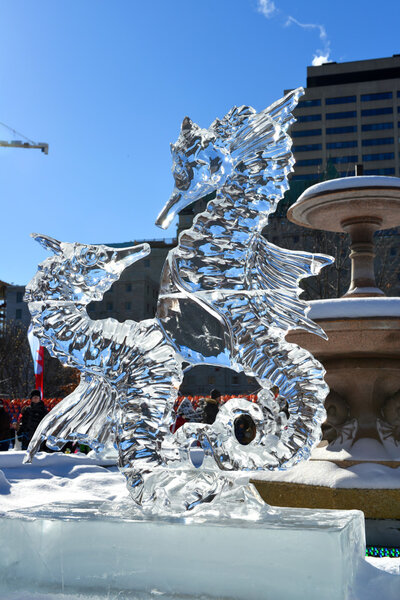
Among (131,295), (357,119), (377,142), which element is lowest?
(131,295)

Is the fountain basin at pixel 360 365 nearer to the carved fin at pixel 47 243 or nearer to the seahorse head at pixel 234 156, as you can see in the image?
the seahorse head at pixel 234 156

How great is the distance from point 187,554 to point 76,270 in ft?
5.42

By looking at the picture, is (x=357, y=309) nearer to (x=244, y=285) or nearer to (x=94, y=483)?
(x=244, y=285)

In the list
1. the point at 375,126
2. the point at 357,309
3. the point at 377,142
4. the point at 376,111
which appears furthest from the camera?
the point at 376,111

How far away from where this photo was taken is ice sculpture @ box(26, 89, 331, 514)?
3.06m

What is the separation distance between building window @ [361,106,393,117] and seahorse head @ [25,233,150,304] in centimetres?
6962

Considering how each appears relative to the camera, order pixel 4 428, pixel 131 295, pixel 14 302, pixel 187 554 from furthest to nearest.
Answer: pixel 14 302
pixel 131 295
pixel 4 428
pixel 187 554

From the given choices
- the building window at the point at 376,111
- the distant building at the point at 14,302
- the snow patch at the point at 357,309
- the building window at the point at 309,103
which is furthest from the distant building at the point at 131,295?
the snow patch at the point at 357,309

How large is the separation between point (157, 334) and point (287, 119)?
4.40ft

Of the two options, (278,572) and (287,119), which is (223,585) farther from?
(287,119)

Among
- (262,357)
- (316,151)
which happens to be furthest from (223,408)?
(316,151)

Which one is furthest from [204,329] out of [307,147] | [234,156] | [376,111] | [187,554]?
[376,111]

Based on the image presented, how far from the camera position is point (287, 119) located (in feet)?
11.1

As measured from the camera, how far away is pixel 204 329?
3309mm
